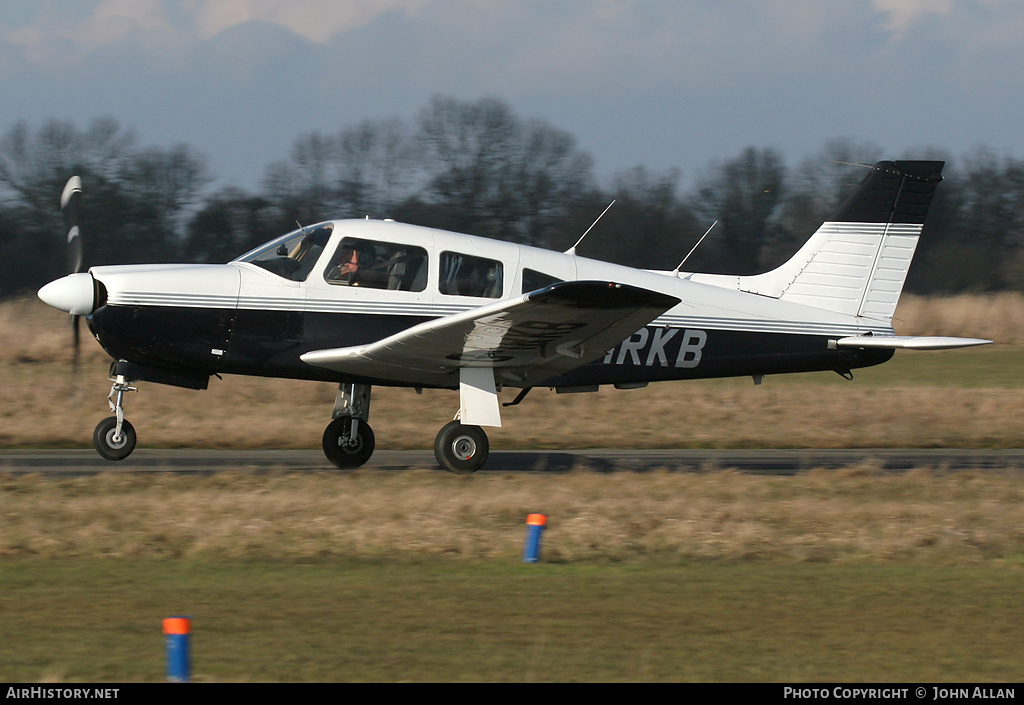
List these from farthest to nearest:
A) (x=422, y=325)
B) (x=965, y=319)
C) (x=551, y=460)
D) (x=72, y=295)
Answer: (x=965, y=319)
(x=551, y=460)
(x=72, y=295)
(x=422, y=325)

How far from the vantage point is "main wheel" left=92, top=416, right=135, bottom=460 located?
10820 mm

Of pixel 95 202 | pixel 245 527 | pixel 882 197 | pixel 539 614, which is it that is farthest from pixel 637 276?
pixel 95 202

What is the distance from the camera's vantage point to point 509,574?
7043mm

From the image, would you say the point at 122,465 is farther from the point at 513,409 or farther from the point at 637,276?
the point at 513,409

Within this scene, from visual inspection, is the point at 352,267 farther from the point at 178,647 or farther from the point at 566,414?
the point at 178,647

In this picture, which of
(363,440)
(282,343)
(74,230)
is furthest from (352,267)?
(74,230)

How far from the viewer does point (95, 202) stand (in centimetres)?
3166

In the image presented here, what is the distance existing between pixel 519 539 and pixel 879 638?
10.1 ft

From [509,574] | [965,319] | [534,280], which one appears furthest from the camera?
[965,319]

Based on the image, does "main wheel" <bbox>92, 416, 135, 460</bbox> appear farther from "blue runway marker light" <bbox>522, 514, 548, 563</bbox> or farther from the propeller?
"blue runway marker light" <bbox>522, 514, 548, 563</bbox>

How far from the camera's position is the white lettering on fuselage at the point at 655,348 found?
1156 cm

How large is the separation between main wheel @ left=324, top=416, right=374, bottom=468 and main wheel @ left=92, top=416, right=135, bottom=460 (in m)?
1.94

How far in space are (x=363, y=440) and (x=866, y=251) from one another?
6060 mm

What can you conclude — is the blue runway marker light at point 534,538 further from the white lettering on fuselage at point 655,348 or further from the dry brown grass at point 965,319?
the dry brown grass at point 965,319
